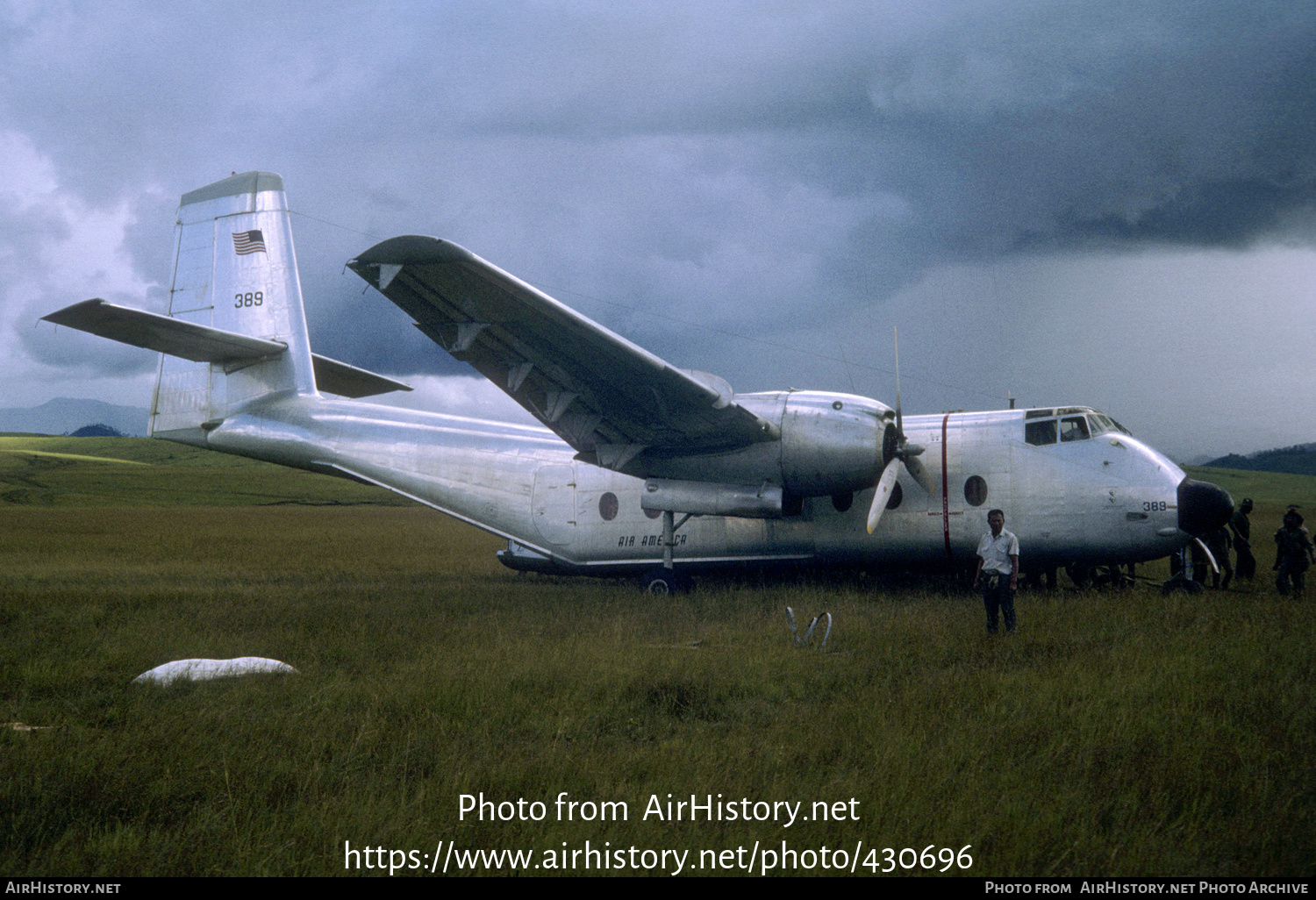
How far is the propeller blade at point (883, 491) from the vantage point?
35.5ft

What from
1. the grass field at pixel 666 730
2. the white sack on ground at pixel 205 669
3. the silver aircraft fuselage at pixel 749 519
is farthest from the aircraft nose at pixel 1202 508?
the white sack on ground at pixel 205 669

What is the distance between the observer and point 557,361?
10.7m

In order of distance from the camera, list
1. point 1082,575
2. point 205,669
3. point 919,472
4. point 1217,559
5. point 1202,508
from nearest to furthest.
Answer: point 205,669 → point 1202,508 → point 919,472 → point 1082,575 → point 1217,559

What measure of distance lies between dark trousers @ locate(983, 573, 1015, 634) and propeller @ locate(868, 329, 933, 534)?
279cm

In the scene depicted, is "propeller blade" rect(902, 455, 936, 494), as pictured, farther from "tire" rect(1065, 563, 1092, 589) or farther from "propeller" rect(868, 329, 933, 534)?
"tire" rect(1065, 563, 1092, 589)

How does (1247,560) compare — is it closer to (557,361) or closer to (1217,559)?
(1217,559)

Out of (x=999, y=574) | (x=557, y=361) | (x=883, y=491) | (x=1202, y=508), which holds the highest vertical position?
(x=557, y=361)

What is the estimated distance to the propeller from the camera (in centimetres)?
1087

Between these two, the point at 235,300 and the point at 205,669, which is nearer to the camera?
the point at 205,669

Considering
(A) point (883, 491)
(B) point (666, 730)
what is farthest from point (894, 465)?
(B) point (666, 730)

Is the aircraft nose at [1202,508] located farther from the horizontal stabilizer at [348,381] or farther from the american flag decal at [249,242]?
the american flag decal at [249,242]

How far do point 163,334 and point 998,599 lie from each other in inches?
500

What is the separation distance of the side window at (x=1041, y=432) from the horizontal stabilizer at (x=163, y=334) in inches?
504

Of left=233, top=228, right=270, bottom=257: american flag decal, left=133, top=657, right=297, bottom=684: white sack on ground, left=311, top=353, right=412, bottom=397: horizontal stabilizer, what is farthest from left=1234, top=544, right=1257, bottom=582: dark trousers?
left=233, top=228, right=270, bottom=257: american flag decal
